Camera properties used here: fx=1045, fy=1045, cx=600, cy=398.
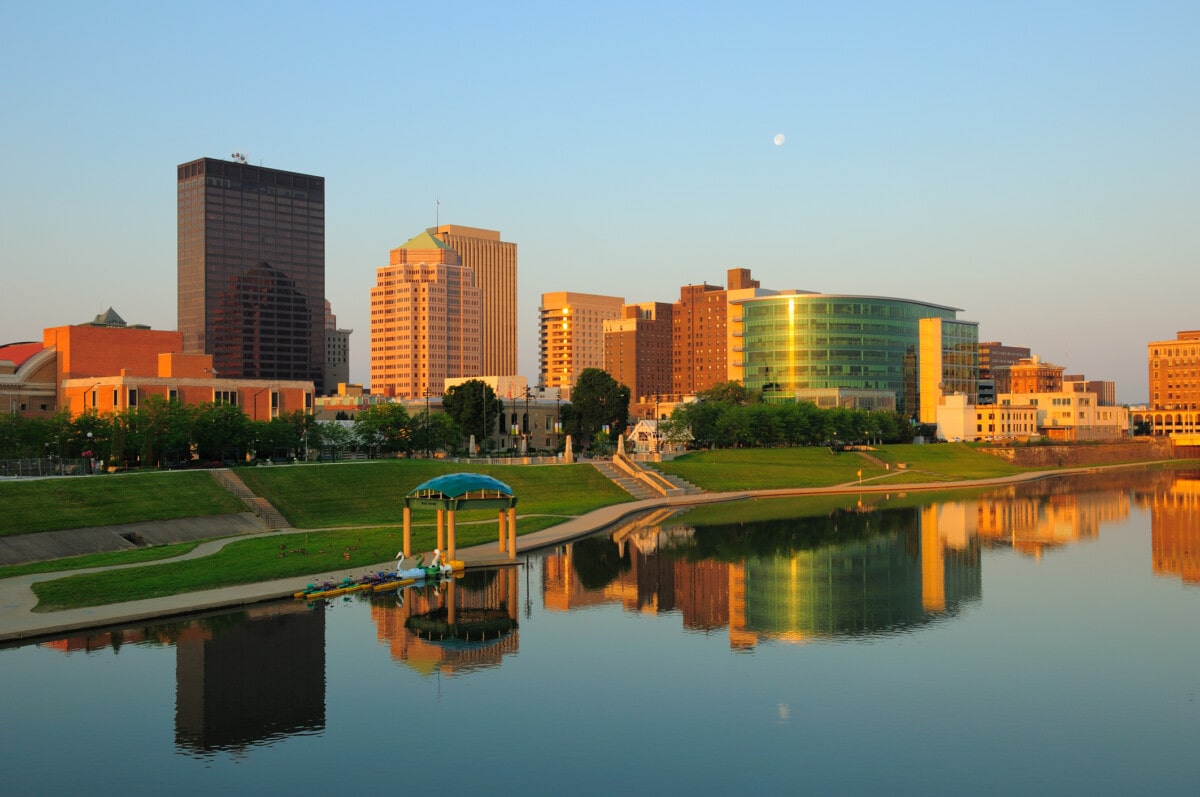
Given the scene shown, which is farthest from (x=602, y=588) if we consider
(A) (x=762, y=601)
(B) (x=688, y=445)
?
(B) (x=688, y=445)

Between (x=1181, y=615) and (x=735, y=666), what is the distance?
25.3 meters

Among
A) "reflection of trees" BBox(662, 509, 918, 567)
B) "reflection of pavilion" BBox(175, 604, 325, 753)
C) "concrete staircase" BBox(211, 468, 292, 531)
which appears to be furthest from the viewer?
"concrete staircase" BBox(211, 468, 292, 531)

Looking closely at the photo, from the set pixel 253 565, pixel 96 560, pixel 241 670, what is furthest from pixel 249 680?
pixel 96 560

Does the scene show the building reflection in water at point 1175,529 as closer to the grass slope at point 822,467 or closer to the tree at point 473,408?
the grass slope at point 822,467

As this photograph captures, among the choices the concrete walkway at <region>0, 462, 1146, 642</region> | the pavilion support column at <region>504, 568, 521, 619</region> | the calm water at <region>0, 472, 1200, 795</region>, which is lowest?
the calm water at <region>0, 472, 1200, 795</region>

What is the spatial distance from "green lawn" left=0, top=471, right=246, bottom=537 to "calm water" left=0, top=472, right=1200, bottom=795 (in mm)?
23439

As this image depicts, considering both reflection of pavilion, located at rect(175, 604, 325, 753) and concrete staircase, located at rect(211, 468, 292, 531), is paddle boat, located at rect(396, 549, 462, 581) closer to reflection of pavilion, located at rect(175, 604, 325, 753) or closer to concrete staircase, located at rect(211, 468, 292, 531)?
reflection of pavilion, located at rect(175, 604, 325, 753)

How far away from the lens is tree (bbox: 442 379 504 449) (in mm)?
137875

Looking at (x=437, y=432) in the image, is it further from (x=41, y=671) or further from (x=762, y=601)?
(x=41, y=671)

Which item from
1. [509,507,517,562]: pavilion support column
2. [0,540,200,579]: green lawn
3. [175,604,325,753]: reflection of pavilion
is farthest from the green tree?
[175,604,325,753]: reflection of pavilion

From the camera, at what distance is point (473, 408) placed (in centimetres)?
13800

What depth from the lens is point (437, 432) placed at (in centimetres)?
12244

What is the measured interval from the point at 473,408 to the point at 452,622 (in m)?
92.6

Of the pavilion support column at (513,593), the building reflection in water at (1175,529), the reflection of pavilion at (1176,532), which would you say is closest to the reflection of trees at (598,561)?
the pavilion support column at (513,593)
